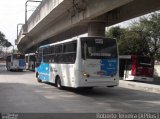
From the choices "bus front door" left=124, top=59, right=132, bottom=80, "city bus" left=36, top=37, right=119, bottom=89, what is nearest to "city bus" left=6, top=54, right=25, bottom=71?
"bus front door" left=124, top=59, right=132, bottom=80

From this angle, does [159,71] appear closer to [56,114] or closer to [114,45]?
[114,45]

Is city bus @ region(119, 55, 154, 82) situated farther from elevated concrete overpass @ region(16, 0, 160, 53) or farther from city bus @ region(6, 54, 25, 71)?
city bus @ region(6, 54, 25, 71)

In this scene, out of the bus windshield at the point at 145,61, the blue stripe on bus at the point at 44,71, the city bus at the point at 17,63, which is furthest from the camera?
the city bus at the point at 17,63

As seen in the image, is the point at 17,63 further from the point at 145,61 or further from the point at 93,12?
the point at 93,12

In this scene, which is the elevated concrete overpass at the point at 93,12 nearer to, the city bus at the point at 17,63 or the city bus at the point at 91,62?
the city bus at the point at 91,62

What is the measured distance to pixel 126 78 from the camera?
32.8m

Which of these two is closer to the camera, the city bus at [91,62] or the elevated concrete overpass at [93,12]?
the city bus at [91,62]

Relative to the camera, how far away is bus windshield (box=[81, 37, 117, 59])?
17.9 m

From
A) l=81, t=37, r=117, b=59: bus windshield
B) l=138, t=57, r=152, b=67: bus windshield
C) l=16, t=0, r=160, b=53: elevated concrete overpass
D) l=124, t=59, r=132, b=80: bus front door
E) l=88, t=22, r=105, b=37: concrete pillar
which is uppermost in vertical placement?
l=16, t=0, r=160, b=53: elevated concrete overpass

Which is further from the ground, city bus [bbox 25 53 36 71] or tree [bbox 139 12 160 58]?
tree [bbox 139 12 160 58]

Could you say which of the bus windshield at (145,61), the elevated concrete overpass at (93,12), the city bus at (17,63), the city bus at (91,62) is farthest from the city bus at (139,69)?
the city bus at (17,63)

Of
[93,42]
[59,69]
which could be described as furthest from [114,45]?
[59,69]

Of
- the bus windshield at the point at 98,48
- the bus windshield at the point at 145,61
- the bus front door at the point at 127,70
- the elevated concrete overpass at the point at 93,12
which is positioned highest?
the elevated concrete overpass at the point at 93,12

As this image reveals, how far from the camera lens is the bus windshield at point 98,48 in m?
17.9
